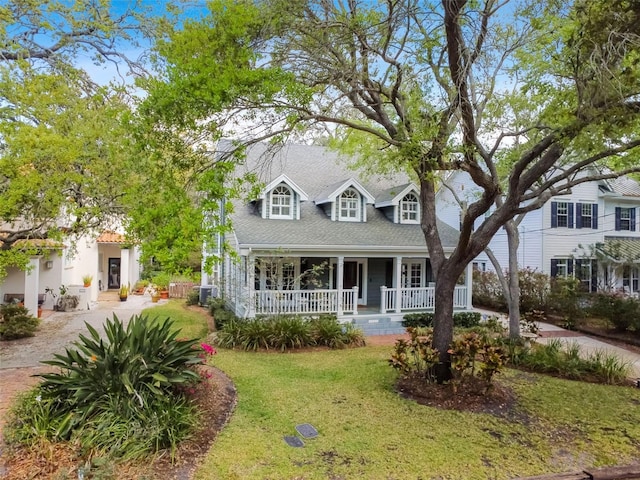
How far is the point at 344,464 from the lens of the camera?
545cm

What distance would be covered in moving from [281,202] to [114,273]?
1596cm

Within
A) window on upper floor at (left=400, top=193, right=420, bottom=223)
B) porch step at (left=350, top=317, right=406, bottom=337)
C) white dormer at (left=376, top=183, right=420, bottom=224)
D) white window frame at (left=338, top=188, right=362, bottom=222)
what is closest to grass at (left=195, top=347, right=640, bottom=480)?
porch step at (left=350, top=317, right=406, bottom=337)

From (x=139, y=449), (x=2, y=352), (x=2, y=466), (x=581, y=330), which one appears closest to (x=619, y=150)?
(x=139, y=449)

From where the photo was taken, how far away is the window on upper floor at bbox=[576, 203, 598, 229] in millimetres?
21688

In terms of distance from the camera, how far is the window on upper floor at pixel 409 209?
18672 millimetres

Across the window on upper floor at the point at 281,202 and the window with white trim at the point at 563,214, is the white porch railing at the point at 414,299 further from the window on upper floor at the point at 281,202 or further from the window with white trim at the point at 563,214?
the window with white trim at the point at 563,214

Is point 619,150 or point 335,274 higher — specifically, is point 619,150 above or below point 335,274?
above

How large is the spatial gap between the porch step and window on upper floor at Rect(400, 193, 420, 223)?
484cm

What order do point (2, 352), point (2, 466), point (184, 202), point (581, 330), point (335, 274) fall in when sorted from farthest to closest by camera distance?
point (335, 274), point (581, 330), point (2, 352), point (184, 202), point (2, 466)

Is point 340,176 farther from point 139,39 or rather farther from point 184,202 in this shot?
point 184,202

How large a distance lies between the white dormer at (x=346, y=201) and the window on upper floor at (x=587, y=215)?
11.5 m

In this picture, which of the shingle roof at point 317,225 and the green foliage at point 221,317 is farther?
the shingle roof at point 317,225

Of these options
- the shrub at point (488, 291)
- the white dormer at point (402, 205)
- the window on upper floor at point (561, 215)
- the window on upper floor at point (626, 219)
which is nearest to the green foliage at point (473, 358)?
the white dormer at point (402, 205)

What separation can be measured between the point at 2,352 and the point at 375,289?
43.7 feet
